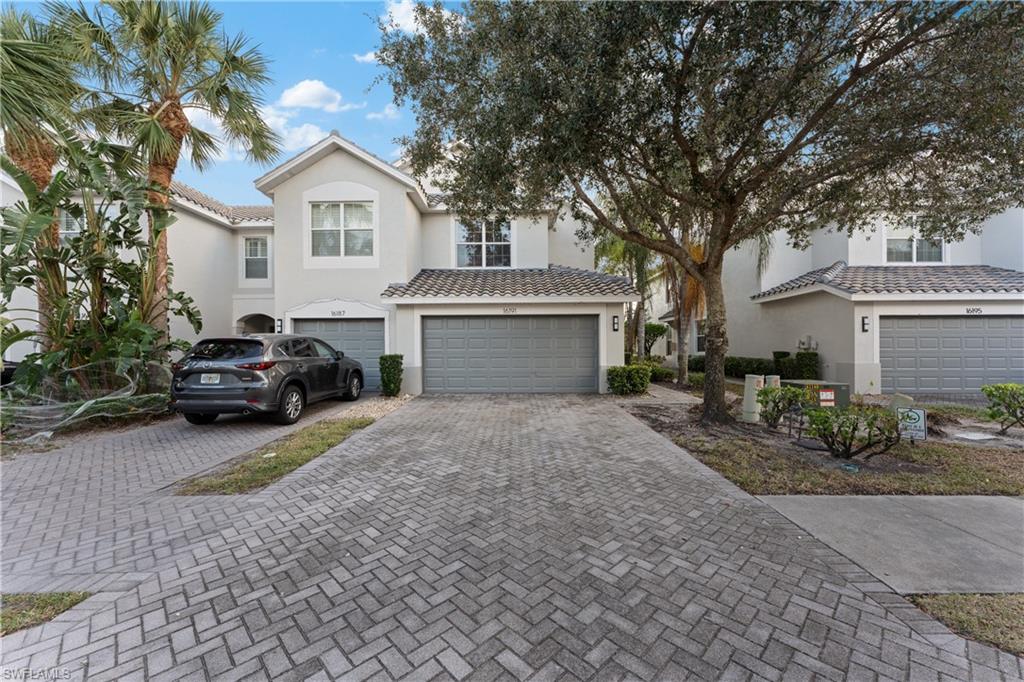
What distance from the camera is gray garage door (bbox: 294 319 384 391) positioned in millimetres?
12352

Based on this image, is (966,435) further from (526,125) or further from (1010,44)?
(526,125)

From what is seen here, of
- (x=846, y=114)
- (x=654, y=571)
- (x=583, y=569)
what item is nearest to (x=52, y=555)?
(x=583, y=569)

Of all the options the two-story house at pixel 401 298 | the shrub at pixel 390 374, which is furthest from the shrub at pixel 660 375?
the shrub at pixel 390 374

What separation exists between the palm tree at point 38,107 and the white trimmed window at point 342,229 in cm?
539

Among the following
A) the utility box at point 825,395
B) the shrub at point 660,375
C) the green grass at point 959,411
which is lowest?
the green grass at point 959,411

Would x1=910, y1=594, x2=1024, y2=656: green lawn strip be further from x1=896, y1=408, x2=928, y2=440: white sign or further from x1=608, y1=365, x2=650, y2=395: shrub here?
x1=608, y1=365, x2=650, y2=395: shrub

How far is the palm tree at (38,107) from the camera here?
17.3 ft

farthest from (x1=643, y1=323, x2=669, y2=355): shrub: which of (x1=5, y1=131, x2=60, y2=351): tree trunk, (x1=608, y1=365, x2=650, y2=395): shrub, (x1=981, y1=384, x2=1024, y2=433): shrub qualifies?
(x1=5, y1=131, x2=60, y2=351): tree trunk

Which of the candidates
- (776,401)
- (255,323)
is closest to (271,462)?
(776,401)

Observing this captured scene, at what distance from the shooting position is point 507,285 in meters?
12.4

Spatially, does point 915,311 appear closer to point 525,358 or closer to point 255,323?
point 525,358

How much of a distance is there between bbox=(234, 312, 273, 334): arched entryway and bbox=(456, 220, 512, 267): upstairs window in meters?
8.02

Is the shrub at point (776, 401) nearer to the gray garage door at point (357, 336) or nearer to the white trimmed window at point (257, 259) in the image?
the gray garage door at point (357, 336)

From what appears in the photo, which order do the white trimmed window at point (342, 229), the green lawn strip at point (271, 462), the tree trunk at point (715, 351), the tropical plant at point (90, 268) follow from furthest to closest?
the white trimmed window at point (342, 229) → the tree trunk at point (715, 351) → the tropical plant at point (90, 268) → the green lawn strip at point (271, 462)
